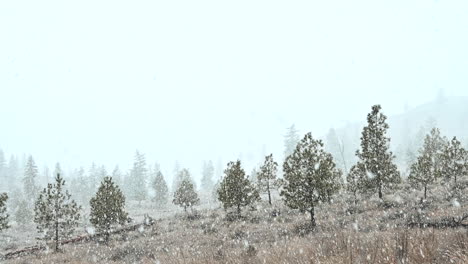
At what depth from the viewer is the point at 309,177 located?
17.8 m

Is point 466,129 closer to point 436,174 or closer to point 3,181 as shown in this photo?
point 436,174

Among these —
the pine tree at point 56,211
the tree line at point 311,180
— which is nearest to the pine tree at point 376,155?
the tree line at point 311,180

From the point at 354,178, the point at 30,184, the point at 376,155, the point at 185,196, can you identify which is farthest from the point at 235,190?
the point at 30,184

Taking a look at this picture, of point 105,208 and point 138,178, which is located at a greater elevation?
point 138,178

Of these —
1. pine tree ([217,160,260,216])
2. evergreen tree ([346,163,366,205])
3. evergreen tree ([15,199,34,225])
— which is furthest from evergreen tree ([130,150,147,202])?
evergreen tree ([346,163,366,205])

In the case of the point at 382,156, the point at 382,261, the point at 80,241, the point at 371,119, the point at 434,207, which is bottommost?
the point at 80,241

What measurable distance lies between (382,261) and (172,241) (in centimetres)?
1674

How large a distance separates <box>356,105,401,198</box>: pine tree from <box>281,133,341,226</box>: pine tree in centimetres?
535

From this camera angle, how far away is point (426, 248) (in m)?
4.99

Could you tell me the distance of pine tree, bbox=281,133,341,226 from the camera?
17.6 metres

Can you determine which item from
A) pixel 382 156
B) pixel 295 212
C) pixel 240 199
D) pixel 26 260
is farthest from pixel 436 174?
pixel 26 260

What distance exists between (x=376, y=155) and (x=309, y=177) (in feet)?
23.4

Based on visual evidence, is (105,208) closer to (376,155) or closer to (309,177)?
(309,177)

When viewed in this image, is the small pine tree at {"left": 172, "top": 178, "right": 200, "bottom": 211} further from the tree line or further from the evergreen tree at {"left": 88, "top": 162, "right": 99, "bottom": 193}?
the evergreen tree at {"left": 88, "top": 162, "right": 99, "bottom": 193}
